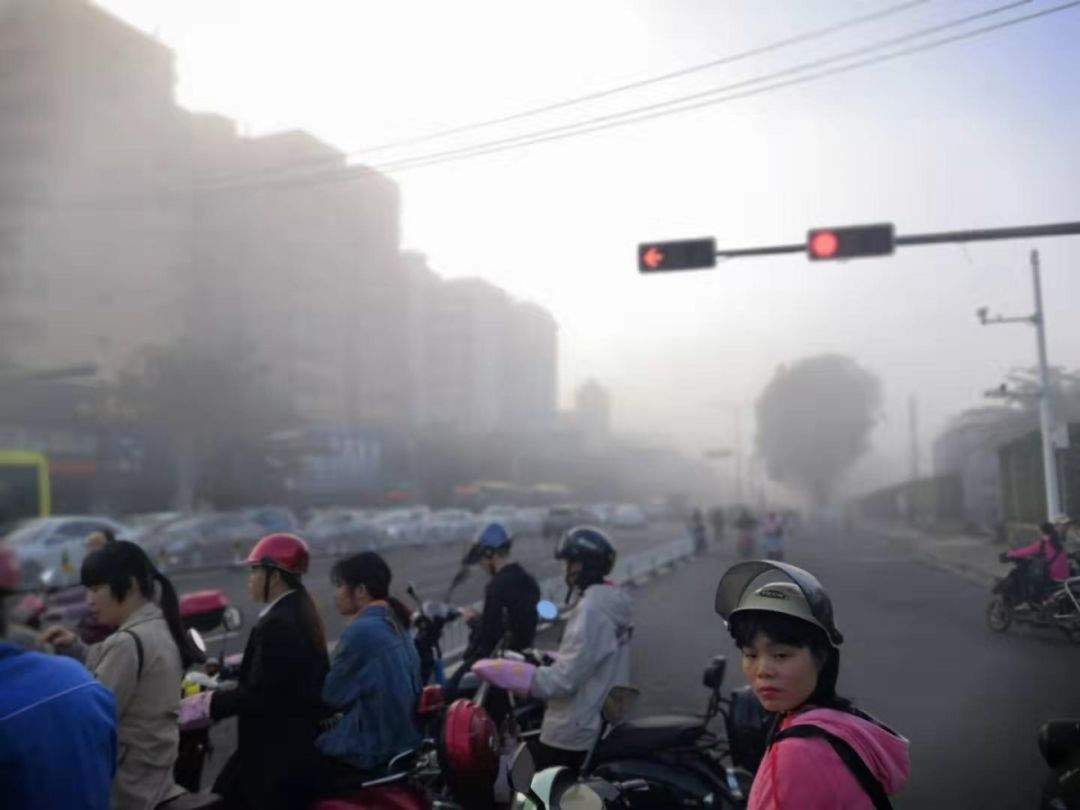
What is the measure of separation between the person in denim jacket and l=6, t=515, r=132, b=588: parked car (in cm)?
1590

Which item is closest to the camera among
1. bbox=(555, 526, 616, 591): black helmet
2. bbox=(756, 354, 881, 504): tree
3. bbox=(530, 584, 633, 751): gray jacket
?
bbox=(530, 584, 633, 751): gray jacket

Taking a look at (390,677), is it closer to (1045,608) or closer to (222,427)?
(1045,608)

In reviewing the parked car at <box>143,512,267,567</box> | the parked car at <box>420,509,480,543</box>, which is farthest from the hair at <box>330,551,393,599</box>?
the parked car at <box>420,509,480,543</box>

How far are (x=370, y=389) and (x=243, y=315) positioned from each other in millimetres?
22553

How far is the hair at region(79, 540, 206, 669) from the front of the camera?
3297mm

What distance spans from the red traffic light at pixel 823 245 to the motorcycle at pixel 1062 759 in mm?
4161

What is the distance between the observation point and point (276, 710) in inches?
129

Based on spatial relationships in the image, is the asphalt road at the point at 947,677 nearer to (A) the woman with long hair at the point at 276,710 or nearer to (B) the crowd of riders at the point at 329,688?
(B) the crowd of riders at the point at 329,688

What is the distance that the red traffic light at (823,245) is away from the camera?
6523 mm

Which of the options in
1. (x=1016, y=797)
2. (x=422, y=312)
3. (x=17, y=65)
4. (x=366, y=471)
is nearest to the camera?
(x=1016, y=797)

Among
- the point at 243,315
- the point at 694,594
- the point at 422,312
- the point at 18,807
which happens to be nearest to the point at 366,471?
the point at 243,315

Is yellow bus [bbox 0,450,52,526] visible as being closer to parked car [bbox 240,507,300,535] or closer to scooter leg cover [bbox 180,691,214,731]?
parked car [bbox 240,507,300,535]

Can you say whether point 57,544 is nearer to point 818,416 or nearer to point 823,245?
point 823,245

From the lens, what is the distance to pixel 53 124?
9.94 metres
